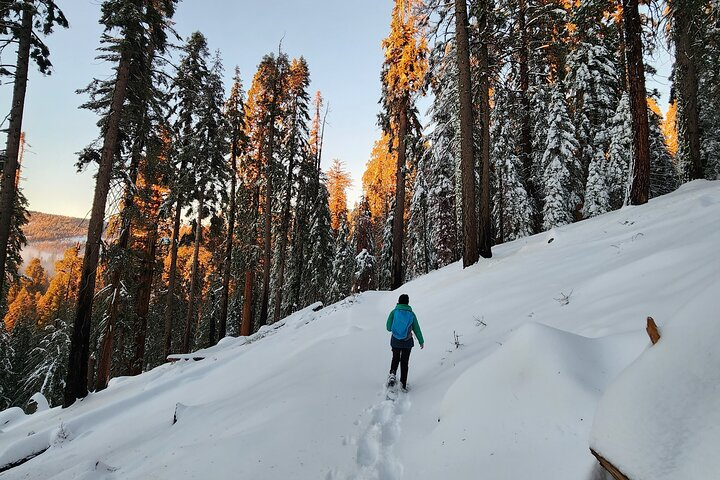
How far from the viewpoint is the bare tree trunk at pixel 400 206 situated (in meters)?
17.7

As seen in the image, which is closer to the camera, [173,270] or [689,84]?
[689,84]

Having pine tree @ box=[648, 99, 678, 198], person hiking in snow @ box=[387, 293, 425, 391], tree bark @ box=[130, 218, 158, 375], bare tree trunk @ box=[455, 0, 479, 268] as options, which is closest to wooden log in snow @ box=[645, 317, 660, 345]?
person hiking in snow @ box=[387, 293, 425, 391]

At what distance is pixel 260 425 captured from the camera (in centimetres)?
517

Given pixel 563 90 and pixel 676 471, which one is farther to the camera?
pixel 563 90

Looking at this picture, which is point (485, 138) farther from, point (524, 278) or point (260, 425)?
point (260, 425)

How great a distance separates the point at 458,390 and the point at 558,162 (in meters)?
20.5

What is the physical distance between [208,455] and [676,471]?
15.1 feet

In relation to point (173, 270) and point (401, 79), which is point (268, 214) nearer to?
point (173, 270)

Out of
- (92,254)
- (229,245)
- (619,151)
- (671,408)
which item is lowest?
(671,408)

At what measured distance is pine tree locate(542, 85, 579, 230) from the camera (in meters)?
20.7

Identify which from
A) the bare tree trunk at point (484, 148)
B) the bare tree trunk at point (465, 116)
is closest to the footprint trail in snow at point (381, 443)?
the bare tree trunk at point (465, 116)

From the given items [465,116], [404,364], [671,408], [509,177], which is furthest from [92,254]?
[509,177]

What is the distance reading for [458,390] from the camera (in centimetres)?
447

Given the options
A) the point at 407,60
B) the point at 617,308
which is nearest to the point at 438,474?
the point at 617,308
